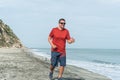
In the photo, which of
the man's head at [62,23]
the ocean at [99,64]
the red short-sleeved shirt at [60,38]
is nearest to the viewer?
the man's head at [62,23]

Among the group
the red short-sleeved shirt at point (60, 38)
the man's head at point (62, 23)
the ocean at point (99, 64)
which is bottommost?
the ocean at point (99, 64)

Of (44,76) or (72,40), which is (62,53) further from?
(44,76)

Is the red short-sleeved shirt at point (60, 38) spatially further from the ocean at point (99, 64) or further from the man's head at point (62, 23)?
the ocean at point (99, 64)

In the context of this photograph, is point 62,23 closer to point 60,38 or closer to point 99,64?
point 60,38

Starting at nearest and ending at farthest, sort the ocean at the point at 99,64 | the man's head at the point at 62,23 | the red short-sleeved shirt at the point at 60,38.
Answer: the man's head at the point at 62,23 → the red short-sleeved shirt at the point at 60,38 → the ocean at the point at 99,64

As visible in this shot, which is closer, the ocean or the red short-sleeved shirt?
the red short-sleeved shirt

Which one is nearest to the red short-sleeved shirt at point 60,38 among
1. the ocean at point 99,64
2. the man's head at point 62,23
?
the man's head at point 62,23

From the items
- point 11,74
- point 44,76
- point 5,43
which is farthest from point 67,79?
point 5,43

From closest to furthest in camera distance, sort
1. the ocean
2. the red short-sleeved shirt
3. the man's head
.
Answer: the man's head, the red short-sleeved shirt, the ocean

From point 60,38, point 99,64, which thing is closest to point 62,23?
point 60,38

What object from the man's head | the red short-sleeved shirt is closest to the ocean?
the red short-sleeved shirt

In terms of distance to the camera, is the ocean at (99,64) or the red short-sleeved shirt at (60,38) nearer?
the red short-sleeved shirt at (60,38)

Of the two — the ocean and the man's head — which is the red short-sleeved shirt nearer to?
the man's head

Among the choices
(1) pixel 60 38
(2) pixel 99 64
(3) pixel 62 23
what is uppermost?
(3) pixel 62 23
